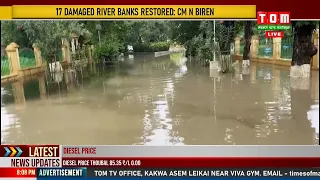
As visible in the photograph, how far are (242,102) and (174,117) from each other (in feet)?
5.04

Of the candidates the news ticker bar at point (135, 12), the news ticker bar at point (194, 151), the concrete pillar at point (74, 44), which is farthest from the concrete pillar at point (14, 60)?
the news ticker bar at point (194, 151)

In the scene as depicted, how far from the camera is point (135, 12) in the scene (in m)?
2.31

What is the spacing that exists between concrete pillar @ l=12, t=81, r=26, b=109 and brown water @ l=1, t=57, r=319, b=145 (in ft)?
0.07

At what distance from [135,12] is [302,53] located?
3.69m

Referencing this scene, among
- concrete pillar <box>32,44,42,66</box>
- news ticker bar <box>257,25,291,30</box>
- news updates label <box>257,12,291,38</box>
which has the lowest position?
concrete pillar <box>32,44,42,66</box>

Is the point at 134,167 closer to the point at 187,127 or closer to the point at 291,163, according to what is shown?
the point at 291,163

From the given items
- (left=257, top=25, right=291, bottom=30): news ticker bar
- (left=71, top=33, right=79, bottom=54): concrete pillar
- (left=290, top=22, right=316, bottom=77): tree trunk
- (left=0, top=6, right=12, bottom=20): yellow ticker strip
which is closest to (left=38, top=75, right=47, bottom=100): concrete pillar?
(left=71, top=33, right=79, bottom=54): concrete pillar

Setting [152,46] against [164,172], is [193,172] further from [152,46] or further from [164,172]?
[152,46]

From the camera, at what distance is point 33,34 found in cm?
490

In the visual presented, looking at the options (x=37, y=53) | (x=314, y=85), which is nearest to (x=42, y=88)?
(x=37, y=53)

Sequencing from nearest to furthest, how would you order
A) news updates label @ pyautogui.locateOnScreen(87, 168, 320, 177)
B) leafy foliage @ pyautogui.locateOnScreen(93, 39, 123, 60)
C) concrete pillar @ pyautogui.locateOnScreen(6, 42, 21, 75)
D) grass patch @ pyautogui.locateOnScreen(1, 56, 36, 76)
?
news updates label @ pyautogui.locateOnScreen(87, 168, 320, 177) < leafy foliage @ pyautogui.locateOnScreen(93, 39, 123, 60) < concrete pillar @ pyautogui.locateOnScreen(6, 42, 21, 75) < grass patch @ pyautogui.locateOnScreen(1, 56, 36, 76)

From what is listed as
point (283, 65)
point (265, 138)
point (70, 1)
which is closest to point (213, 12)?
point (70, 1)

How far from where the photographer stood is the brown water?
13.4 ft

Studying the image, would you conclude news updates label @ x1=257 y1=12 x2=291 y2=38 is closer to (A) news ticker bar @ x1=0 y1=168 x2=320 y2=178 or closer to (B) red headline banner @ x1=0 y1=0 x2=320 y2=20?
(B) red headline banner @ x1=0 y1=0 x2=320 y2=20
